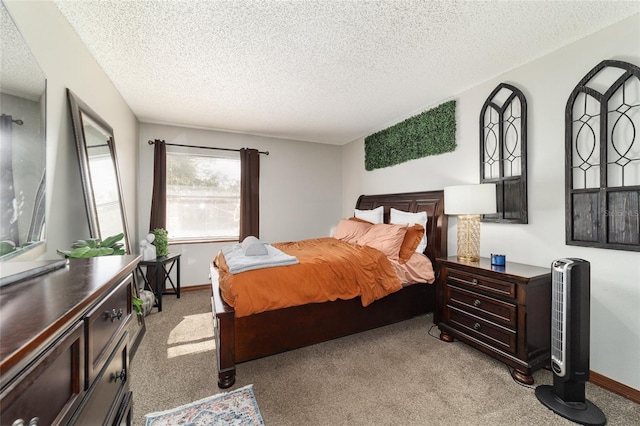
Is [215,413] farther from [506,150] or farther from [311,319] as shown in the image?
[506,150]

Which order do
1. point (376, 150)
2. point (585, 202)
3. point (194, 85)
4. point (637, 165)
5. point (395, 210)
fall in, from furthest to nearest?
point (376, 150)
point (395, 210)
point (194, 85)
point (585, 202)
point (637, 165)

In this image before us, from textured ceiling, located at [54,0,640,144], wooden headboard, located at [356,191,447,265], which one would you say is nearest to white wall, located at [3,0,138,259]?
textured ceiling, located at [54,0,640,144]

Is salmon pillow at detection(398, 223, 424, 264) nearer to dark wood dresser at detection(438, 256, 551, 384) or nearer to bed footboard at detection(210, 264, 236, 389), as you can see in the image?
dark wood dresser at detection(438, 256, 551, 384)

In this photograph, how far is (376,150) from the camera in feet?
14.6

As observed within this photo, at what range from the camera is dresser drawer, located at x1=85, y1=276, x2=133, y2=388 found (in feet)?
2.54

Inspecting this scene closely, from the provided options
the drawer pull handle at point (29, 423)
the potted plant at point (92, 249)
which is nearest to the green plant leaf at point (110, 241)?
the potted plant at point (92, 249)

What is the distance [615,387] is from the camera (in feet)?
6.28

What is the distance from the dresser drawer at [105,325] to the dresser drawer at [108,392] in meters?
0.05

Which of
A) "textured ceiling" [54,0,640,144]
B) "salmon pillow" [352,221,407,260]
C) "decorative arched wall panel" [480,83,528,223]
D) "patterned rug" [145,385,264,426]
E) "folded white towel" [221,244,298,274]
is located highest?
"textured ceiling" [54,0,640,144]

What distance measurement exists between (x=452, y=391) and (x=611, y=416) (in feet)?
2.99

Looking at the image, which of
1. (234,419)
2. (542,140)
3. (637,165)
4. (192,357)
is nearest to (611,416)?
(637,165)

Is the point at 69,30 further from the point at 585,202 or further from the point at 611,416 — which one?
the point at 611,416

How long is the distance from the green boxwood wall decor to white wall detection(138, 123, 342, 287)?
1057 mm

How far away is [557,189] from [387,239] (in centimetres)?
152
